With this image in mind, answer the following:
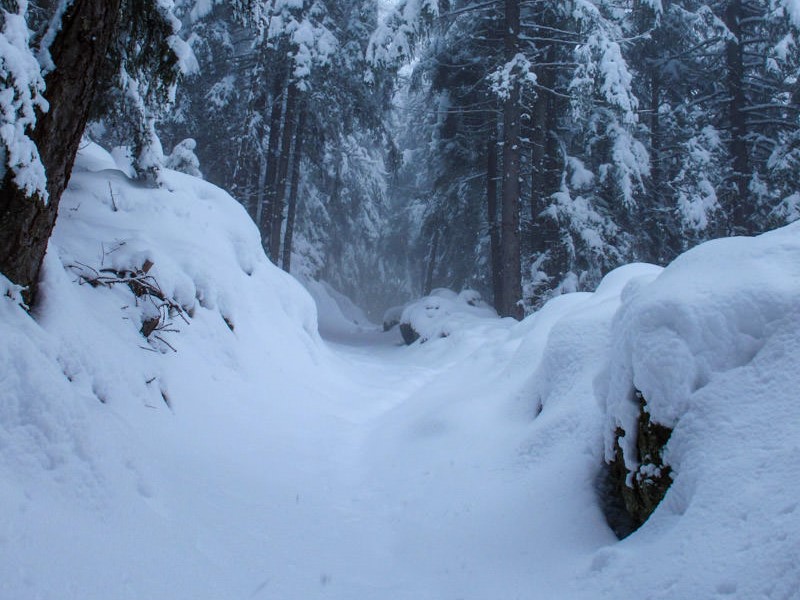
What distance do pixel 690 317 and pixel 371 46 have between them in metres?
11.3

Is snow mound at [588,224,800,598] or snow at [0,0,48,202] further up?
snow at [0,0,48,202]

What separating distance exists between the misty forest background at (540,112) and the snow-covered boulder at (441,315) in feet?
3.99

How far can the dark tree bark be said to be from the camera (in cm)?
348

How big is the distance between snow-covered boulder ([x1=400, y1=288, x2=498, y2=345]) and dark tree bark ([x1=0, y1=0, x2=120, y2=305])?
11829 mm

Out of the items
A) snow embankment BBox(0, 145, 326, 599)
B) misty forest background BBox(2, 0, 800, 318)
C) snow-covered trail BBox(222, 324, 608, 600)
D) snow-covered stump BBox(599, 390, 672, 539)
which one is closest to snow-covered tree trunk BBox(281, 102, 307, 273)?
misty forest background BBox(2, 0, 800, 318)

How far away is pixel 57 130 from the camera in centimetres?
365

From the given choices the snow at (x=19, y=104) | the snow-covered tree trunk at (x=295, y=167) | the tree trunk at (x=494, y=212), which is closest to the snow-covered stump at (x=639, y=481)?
the snow at (x=19, y=104)

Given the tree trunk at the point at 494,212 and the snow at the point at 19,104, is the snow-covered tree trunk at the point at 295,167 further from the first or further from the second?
the snow at the point at 19,104

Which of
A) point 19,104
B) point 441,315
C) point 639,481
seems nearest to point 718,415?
point 639,481

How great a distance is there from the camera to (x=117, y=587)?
103 inches

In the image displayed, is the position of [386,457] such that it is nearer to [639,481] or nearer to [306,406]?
[306,406]

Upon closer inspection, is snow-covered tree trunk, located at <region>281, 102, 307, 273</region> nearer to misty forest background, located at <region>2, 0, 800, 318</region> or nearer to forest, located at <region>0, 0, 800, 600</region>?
misty forest background, located at <region>2, 0, 800, 318</region>

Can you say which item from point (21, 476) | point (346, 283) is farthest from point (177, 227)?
point (346, 283)

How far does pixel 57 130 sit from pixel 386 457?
13.4ft
